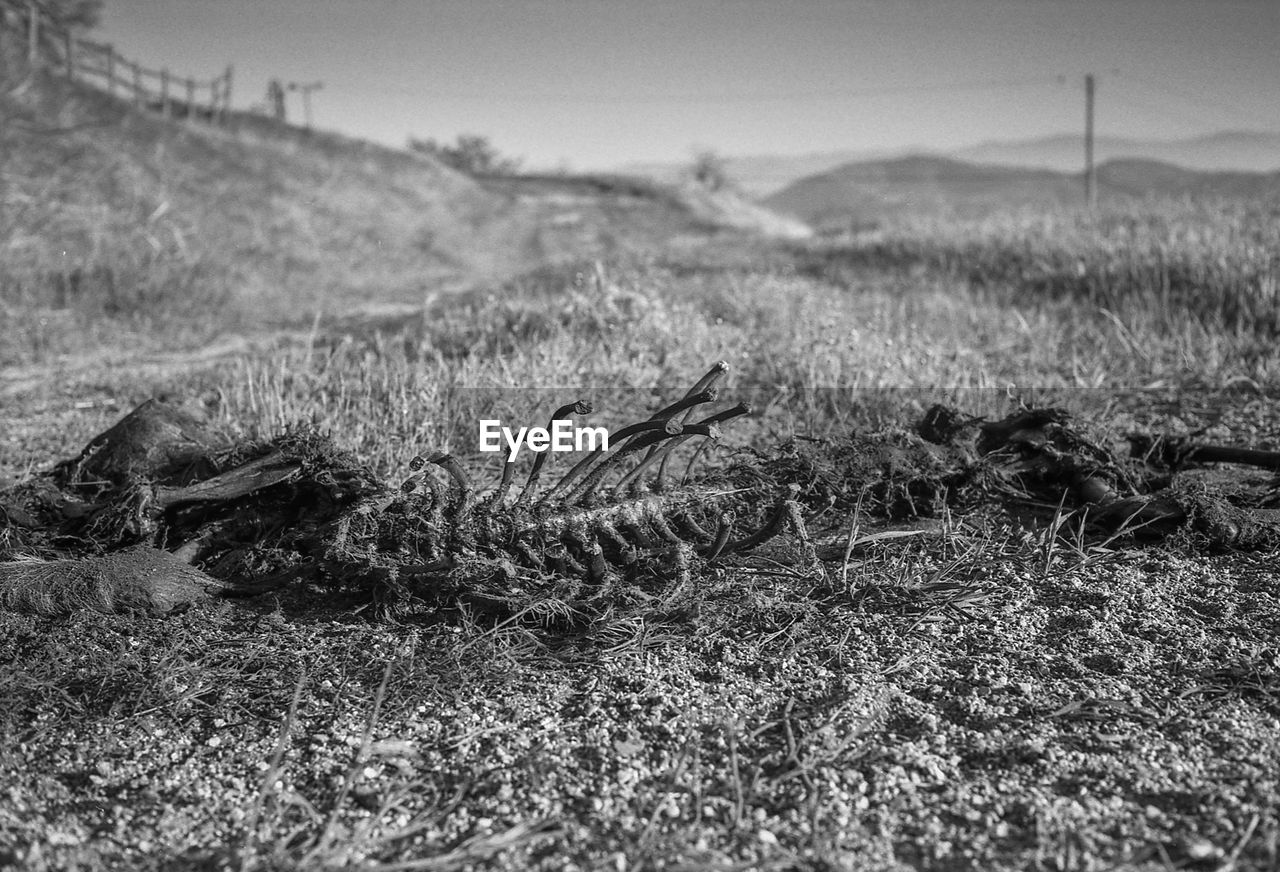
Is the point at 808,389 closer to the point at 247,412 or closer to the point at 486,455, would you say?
the point at 486,455

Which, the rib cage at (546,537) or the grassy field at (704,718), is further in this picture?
the rib cage at (546,537)

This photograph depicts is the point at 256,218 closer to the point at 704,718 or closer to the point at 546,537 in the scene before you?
the point at 546,537

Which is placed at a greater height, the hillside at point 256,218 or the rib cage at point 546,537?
the hillside at point 256,218

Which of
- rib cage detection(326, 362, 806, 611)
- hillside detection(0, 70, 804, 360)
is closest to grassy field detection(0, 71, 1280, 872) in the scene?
rib cage detection(326, 362, 806, 611)

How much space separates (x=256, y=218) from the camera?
65.4 ft

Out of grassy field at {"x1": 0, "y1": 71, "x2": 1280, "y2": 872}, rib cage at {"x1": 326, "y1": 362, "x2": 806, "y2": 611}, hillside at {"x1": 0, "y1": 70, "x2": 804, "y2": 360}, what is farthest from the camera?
hillside at {"x1": 0, "y1": 70, "x2": 804, "y2": 360}

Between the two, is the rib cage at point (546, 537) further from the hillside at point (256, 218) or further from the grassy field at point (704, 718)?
the hillside at point (256, 218)

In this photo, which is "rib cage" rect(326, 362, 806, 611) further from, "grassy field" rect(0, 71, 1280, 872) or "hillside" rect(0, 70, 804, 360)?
"hillside" rect(0, 70, 804, 360)

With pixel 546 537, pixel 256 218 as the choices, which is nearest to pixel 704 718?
pixel 546 537

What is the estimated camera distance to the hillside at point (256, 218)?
32.1ft

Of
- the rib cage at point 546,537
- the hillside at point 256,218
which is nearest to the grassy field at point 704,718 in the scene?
the rib cage at point 546,537

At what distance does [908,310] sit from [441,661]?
270 inches

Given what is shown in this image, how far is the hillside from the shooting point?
9789mm

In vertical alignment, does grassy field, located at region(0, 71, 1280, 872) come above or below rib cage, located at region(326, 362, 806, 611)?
below
